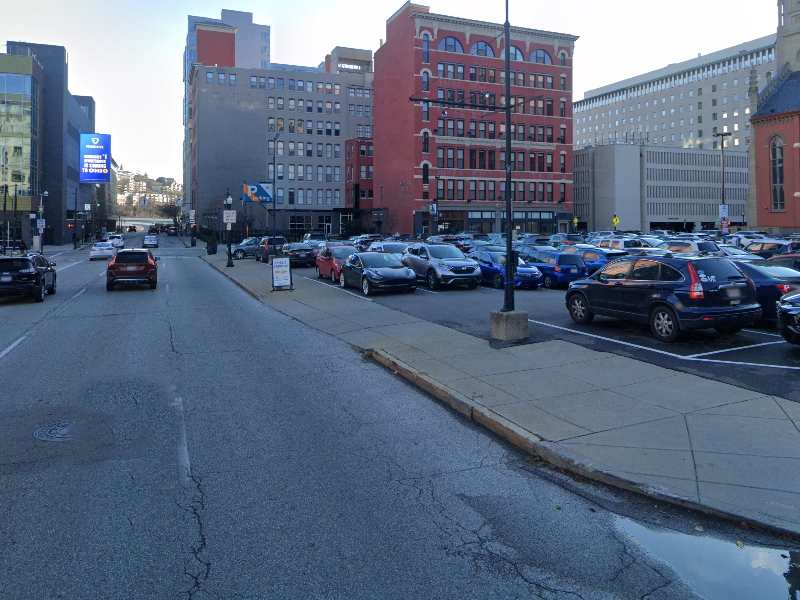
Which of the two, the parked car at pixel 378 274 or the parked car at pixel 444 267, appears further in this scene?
the parked car at pixel 444 267

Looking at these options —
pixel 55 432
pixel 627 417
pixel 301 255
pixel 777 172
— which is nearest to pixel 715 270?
pixel 627 417

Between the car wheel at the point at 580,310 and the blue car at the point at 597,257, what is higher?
the blue car at the point at 597,257

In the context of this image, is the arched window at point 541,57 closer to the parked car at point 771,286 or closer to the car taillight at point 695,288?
the parked car at point 771,286

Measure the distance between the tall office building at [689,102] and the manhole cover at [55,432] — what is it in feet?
422

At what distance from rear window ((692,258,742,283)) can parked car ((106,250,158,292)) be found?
19.7 meters

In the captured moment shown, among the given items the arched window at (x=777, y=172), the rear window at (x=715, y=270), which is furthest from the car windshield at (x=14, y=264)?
the arched window at (x=777, y=172)

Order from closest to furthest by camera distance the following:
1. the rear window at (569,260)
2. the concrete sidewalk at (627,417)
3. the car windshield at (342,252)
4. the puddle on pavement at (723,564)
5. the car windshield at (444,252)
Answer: the puddle on pavement at (723,564) < the concrete sidewalk at (627,417) < the rear window at (569,260) < the car windshield at (444,252) < the car windshield at (342,252)

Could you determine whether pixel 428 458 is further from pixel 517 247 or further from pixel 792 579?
pixel 517 247

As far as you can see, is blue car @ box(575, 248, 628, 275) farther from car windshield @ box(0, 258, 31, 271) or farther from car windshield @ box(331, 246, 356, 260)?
car windshield @ box(0, 258, 31, 271)

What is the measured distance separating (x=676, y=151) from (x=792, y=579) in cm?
11926

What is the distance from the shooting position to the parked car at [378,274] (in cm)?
2255

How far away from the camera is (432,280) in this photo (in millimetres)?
24250

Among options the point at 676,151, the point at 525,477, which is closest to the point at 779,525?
the point at 525,477

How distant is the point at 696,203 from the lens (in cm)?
11494
